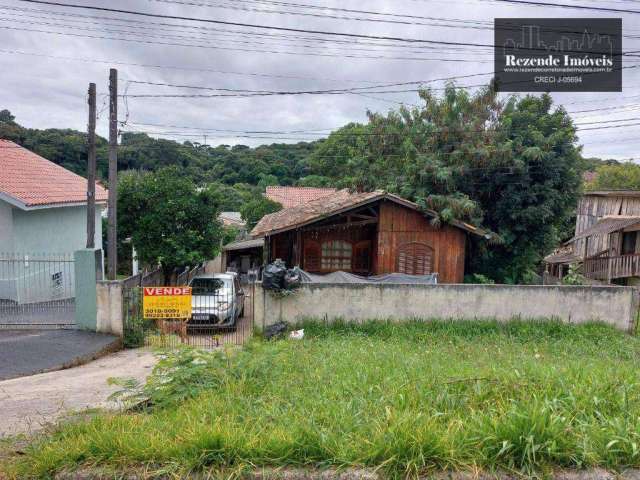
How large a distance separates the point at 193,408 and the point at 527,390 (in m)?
2.68

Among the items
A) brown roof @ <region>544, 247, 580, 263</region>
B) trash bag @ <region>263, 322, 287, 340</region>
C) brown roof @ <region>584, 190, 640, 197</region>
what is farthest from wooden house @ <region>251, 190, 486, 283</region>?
brown roof @ <region>544, 247, 580, 263</region>

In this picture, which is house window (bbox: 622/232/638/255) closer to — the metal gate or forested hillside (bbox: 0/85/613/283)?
forested hillside (bbox: 0/85/613/283)

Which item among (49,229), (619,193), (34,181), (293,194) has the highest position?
(293,194)

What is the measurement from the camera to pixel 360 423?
3016 millimetres

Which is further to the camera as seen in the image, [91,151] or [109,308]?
[91,151]

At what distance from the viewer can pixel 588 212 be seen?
89.5 ft

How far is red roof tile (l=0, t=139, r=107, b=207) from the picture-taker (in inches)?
479

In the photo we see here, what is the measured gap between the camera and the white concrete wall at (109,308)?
30.3ft

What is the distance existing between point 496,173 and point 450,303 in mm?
6848

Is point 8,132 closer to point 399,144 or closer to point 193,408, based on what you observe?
point 399,144

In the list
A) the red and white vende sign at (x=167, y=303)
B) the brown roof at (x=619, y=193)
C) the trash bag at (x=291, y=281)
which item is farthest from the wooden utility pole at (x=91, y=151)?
the brown roof at (x=619, y=193)

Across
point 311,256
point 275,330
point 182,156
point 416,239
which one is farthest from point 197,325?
point 182,156

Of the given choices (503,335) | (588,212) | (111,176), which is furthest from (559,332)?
(588,212)

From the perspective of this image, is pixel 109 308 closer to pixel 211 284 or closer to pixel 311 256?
pixel 211 284
